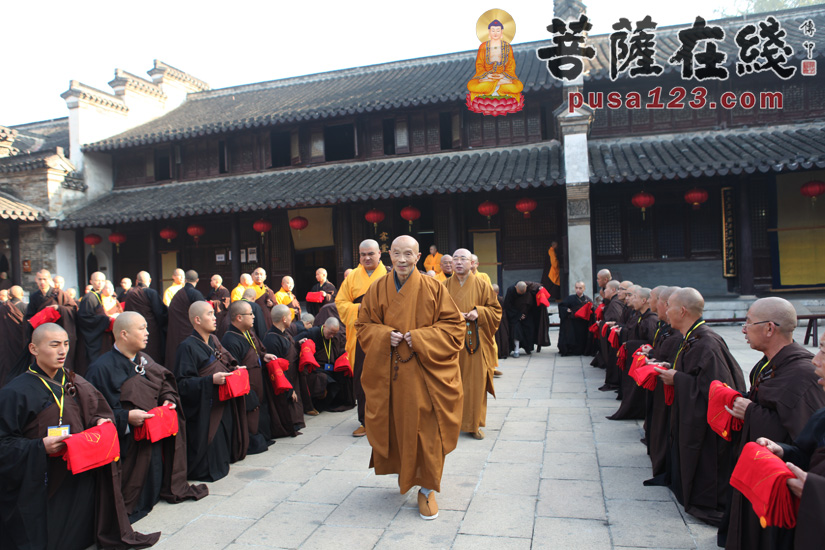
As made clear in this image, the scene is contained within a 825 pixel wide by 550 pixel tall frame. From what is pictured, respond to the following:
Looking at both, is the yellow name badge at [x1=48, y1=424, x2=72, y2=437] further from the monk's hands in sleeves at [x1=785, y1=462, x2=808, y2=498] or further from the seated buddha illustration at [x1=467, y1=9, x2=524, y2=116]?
the seated buddha illustration at [x1=467, y1=9, x2=524, y2=116]

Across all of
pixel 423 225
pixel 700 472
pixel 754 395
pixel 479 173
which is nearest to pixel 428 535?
pixel 700 472

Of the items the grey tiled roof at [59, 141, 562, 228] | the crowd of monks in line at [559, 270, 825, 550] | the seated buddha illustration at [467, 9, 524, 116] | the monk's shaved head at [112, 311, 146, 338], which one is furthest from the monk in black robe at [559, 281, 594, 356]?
the monk's shaved head at [112, 311, 146, 338]

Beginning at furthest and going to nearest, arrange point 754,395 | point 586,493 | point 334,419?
1. point 334,419
2. point 586,493
3. point 754,395

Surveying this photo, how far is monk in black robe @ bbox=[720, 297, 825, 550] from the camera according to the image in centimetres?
259

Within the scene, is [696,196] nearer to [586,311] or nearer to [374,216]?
[586,311]

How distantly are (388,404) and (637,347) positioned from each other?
2.99 metres

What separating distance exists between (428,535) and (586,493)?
1238 mm

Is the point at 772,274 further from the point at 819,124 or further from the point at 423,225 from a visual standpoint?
the point at 423,225

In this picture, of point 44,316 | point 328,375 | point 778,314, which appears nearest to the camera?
point 778,314

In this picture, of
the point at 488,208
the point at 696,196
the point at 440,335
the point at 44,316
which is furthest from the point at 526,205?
the point at 440,335

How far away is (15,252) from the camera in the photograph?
52.1ft

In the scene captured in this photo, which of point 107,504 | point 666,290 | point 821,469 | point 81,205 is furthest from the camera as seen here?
point 81,205

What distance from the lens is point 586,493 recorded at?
3.93m

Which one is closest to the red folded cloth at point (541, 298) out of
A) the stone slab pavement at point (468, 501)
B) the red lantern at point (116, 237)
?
the stone slab pavement at point (468, 501)
